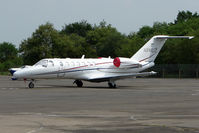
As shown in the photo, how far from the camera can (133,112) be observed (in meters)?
15.3

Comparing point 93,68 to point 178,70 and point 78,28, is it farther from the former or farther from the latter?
point 78,28

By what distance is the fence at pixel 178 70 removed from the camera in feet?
202

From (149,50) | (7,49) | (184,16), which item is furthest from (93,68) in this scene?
(7,49)

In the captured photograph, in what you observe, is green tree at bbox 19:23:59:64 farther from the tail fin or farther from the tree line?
the tail fin

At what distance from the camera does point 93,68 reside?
35.4 m

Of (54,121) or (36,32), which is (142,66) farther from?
(36,32)

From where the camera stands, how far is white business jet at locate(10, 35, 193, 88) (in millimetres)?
32875

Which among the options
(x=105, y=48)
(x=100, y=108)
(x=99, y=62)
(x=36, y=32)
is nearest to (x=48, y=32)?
(x=36, y=32)

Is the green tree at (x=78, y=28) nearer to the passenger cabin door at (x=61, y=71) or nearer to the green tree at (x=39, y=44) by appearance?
the green tree at (x=39, y=44)

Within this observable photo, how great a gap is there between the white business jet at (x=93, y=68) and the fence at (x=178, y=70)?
84.3ft

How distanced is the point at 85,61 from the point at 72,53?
159 ft

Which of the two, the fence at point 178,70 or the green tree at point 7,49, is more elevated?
the green tree at point 7,49

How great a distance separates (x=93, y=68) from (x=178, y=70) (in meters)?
30.5

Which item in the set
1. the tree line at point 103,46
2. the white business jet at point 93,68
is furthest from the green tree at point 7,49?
the white business jet at point 93,68
